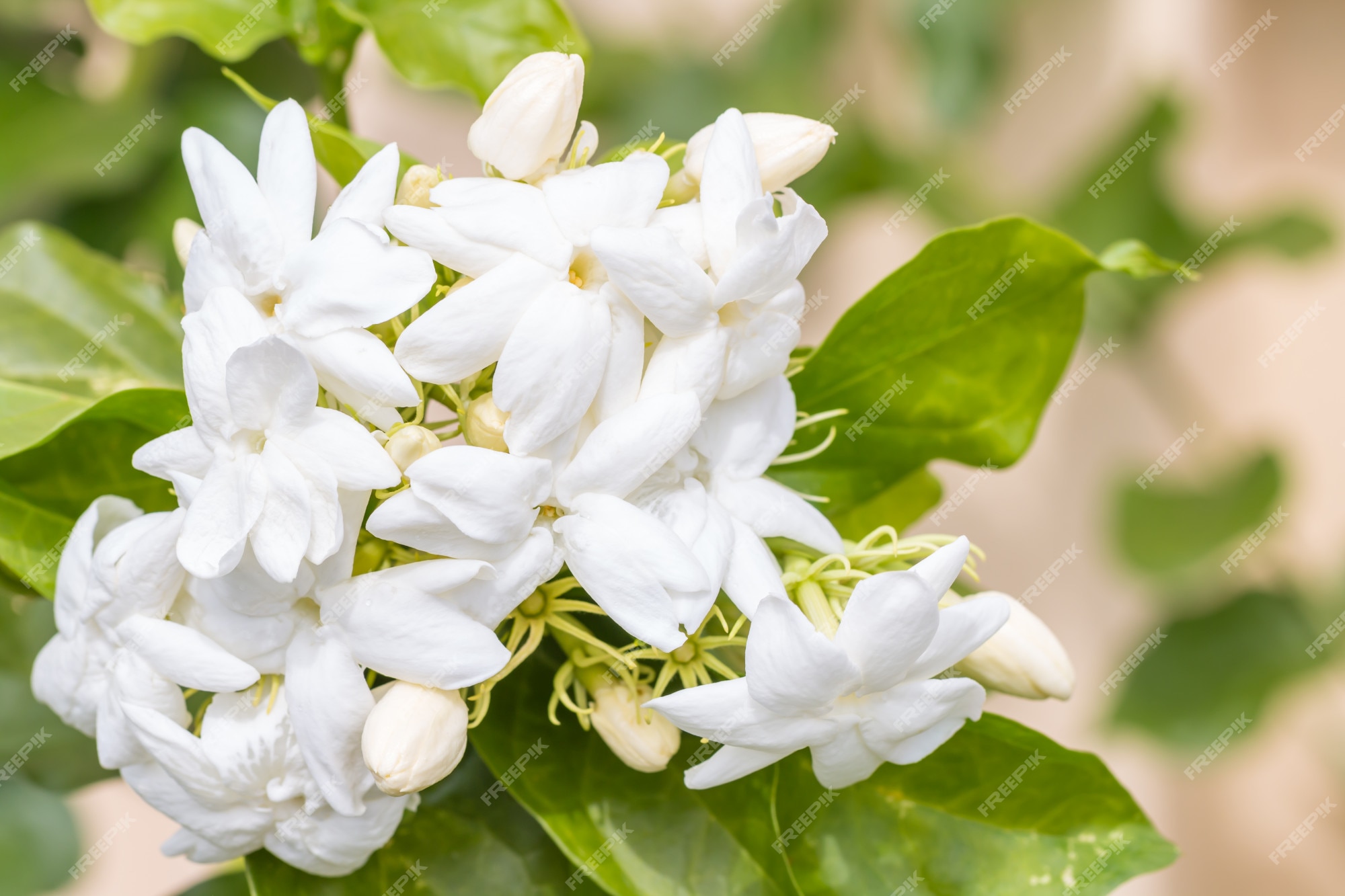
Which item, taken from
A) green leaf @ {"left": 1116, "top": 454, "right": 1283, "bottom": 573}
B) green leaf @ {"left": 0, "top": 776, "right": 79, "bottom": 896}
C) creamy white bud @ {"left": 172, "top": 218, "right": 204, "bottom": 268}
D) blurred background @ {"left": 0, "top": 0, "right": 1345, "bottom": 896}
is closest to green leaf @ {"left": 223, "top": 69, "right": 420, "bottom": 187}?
creamy white bud @ {"left": 172, "top": 218, "right": 204, "bottom": 268}

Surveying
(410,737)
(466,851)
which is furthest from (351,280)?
(466,851)

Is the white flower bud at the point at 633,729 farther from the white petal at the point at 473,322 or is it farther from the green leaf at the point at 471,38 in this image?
the green leaf at the point at 471,38

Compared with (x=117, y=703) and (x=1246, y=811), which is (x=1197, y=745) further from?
(x=117, y=703)

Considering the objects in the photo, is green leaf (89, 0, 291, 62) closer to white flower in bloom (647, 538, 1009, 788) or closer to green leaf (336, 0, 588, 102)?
green leaf (336, 0, 588, 102)

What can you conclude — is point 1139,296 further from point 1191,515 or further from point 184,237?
point 184,237

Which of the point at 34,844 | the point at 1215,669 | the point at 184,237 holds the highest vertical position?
the point at 184,237

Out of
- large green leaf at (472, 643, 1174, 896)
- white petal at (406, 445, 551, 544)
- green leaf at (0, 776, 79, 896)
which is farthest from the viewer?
green leaf at (0, 776, 79, 896)

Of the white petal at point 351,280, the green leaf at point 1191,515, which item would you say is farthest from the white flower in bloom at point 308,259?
the green leaf at point 1191,515

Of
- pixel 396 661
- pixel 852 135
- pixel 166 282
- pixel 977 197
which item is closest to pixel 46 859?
pixel 166 282
